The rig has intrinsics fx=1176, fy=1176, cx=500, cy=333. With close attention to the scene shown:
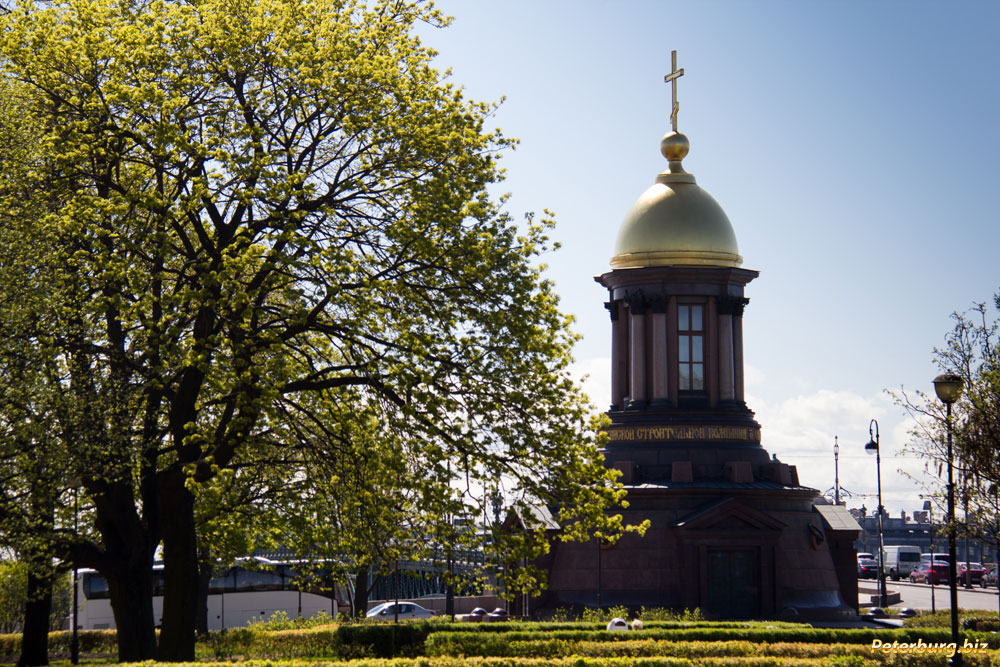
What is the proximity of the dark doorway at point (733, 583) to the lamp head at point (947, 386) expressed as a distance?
19426 millimetres

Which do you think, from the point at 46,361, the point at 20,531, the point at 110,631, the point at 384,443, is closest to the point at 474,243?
the point at 384,443

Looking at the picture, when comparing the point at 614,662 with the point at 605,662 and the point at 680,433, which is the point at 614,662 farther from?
the point at 680,433

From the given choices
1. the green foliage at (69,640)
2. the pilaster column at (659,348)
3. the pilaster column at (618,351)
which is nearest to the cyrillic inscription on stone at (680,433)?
the pilaster column at (659,348)

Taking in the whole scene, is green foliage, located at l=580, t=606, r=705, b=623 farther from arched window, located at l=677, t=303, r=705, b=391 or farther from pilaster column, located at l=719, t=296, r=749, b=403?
pilaster column, located at l=719, t=296, r=749, b=403

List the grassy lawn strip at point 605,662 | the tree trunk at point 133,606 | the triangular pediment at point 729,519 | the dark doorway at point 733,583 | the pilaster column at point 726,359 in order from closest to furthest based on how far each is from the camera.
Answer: the grassy lawn strip at point 605,662 → the tree trunk at point 133,606 → the triangular pediment at point 729,519 → the dark doorway at point 733,583 → the pilaster column at point 726,359

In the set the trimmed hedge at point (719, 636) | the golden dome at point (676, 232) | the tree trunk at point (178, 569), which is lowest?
the trimmed hedge at point (719, 636)

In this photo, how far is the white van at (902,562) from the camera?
99.6m

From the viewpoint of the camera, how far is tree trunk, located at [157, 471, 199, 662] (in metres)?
22.8

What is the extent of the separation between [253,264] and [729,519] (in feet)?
83.7

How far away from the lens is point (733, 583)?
4272cm

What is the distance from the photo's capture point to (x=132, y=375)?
23297mm

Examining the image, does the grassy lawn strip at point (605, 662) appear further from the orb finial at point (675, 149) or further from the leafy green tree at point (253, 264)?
the orb finial at point (675, 149)

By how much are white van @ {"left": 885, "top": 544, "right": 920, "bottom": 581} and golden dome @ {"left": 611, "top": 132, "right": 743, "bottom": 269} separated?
6053cm

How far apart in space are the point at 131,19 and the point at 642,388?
2791 cm
